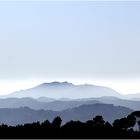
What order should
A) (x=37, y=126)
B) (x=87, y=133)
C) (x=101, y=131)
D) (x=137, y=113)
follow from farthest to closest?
(x=137, y=113)
(x=37, y=126)
(x=101, y=131)
(x=87, y=133)

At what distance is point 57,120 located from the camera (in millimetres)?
79250

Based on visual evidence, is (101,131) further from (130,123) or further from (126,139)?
(130,123)

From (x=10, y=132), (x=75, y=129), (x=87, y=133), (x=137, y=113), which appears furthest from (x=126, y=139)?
(x=137, y=113)

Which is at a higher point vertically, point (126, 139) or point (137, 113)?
point (137, 113)

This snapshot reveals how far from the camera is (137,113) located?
78875 mm

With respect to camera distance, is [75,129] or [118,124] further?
[118,124]

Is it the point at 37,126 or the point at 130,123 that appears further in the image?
the point at 130,123

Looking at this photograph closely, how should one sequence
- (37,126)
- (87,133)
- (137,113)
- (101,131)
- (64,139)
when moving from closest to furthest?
(64,139) → (87,133) → (101,131) → (37,126) → (137,113)

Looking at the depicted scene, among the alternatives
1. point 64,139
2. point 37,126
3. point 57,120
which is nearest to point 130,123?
point 57,120

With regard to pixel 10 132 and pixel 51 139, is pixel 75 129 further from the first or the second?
pixel 51 139

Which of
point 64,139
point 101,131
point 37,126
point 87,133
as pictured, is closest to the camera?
point 64,139

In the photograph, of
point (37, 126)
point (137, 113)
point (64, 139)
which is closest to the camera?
point (64, 139)

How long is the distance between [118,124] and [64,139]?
103 feet

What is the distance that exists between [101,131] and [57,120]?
51.4ft
